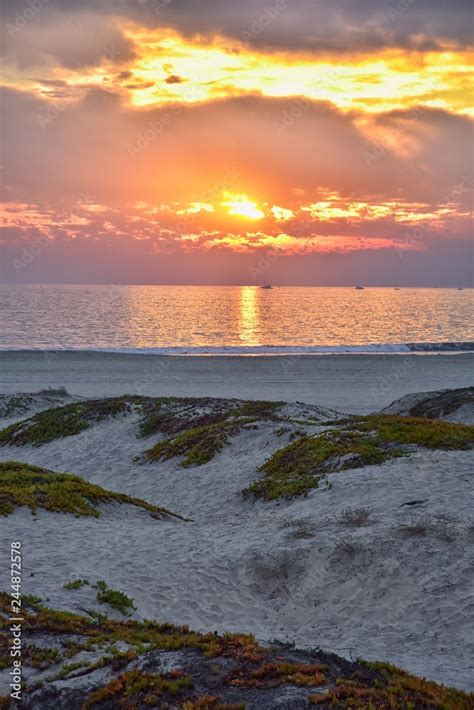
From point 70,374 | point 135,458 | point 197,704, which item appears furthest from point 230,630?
point 70,374

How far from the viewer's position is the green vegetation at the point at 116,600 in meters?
11.8

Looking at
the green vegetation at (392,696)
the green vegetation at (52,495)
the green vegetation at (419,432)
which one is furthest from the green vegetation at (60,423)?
the green vegetation at (392,696)

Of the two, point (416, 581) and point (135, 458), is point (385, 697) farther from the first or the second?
point (135, 458)

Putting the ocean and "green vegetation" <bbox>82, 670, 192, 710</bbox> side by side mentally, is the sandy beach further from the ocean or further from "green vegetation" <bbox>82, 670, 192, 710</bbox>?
"green vegetation" <bbox>82, 670, 192, 710</bbox>

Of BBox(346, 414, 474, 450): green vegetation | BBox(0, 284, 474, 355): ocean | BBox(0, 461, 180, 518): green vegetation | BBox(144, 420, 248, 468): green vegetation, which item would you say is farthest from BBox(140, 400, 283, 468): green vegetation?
BBox(0, 284, 474, 355): ocean

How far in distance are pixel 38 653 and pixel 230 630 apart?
12.5ft

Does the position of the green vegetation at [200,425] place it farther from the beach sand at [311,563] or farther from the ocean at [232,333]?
the ocean at [232,333]

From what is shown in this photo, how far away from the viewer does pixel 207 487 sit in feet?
73.4

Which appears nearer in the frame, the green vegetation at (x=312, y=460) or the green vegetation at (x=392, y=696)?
the green vegetation at (x=392, y=696)

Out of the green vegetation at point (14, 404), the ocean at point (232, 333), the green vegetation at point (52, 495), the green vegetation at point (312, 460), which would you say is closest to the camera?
the green vegetation at point (52, 495)

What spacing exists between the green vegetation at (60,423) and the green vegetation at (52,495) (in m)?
10.7

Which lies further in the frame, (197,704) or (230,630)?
(230,630)

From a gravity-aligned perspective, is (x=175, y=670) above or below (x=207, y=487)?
above

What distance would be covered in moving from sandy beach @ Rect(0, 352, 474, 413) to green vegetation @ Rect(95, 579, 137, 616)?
108ft
